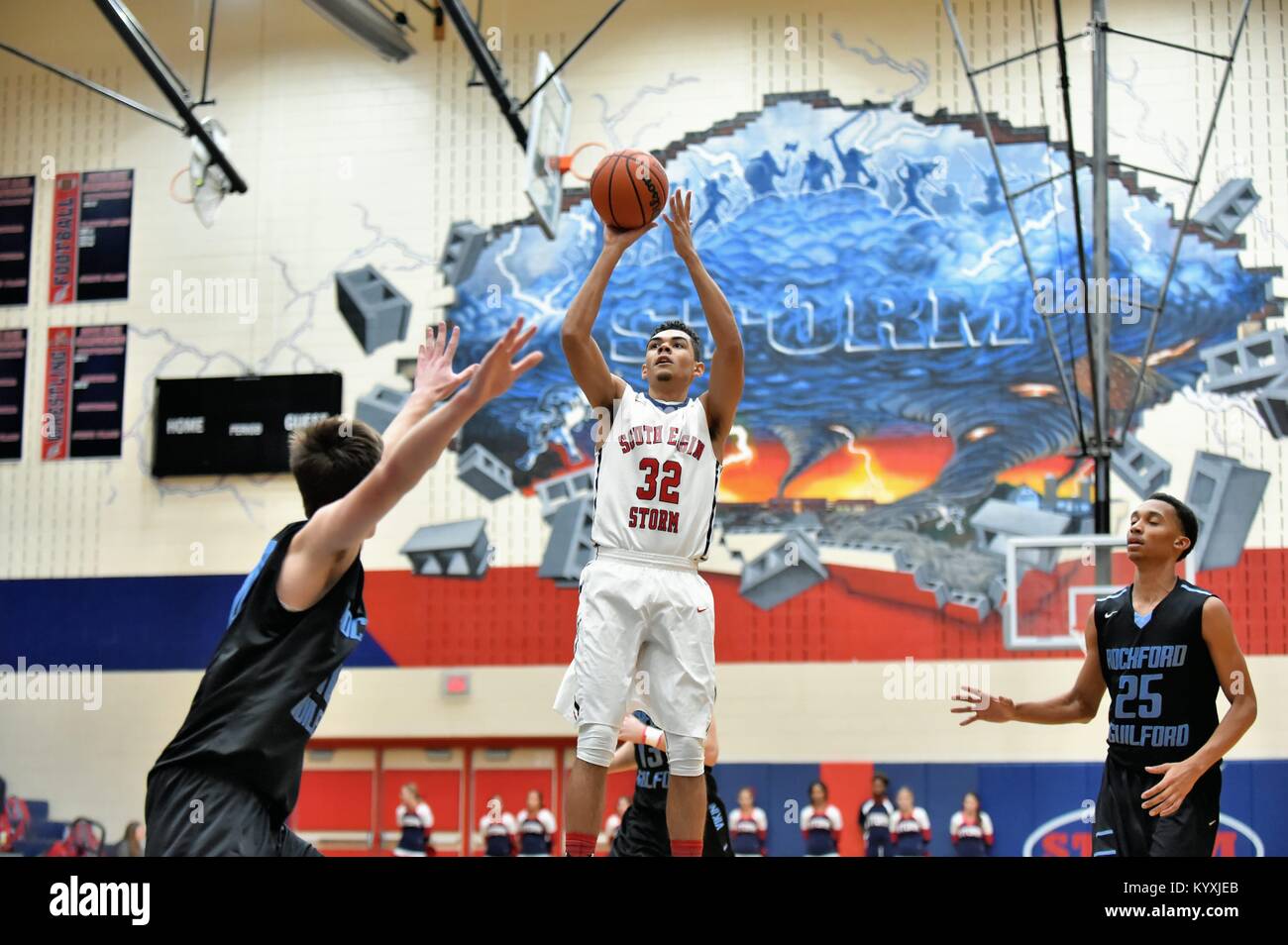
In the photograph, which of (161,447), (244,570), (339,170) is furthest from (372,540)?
(339,170)

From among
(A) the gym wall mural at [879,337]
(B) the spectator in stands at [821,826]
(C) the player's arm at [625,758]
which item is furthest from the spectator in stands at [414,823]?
(C) the player's arm at [625,758]

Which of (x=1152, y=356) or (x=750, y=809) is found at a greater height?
(x=1152, y=356)

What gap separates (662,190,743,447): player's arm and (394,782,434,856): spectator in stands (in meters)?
8.10

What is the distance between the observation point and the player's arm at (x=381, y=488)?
2.92 meters

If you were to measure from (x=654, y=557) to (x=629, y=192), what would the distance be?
1.43 meters

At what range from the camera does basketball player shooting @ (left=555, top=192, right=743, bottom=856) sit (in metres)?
4.58

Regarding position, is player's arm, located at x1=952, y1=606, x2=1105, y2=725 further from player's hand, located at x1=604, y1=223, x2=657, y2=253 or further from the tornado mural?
the tornado mural

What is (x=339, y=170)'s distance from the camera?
43.9 feet
